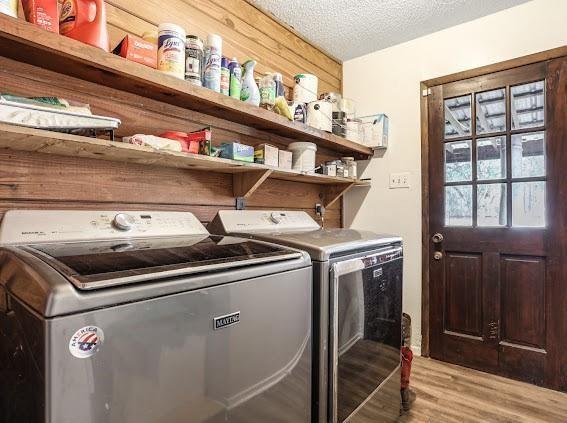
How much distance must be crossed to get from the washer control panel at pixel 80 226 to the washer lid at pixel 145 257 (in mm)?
62

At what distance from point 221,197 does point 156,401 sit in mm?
1204

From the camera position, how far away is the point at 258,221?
71.3 inches

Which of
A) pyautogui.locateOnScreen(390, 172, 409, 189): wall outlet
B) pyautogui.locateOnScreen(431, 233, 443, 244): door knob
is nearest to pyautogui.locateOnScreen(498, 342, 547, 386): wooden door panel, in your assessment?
pyautogui.locateOnScreen(431, 233, 443, 244): door knob

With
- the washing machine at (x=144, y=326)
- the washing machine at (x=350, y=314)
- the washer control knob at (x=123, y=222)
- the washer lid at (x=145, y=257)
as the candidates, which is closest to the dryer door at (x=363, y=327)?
the washing machine at (x=350, y=314)

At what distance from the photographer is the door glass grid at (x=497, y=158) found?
2.14 m

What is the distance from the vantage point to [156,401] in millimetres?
791

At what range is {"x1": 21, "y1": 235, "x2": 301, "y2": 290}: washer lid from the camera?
2.54ft

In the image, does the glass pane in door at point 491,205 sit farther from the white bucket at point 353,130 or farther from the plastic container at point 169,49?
the plastic container at point 169,49

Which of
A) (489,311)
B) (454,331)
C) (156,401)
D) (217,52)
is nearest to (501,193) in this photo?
(489,311)

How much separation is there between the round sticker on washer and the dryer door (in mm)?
834

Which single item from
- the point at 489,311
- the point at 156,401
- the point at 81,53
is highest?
the point at 81,53

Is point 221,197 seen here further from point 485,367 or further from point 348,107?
point 485,367

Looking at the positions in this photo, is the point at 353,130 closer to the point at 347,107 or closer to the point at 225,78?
the point at 347,107

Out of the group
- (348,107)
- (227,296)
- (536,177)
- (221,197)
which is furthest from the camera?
(348,107)
